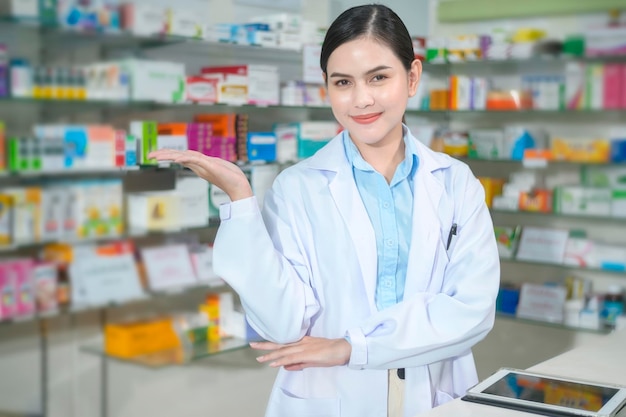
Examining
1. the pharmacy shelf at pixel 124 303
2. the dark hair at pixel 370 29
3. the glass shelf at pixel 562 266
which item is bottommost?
the glass shelf at pixel 562 266

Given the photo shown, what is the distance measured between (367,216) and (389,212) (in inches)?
2.6

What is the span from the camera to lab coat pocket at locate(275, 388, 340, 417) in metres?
1.97

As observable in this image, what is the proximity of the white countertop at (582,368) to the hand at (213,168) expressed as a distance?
A: 1.96 ft

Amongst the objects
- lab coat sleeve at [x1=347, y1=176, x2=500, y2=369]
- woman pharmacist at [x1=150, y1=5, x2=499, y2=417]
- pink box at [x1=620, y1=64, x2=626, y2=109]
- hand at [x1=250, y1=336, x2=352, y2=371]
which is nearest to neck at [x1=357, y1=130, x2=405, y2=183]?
woman pharmacist at [x1=150, y1=5, x2=499, y2=417]

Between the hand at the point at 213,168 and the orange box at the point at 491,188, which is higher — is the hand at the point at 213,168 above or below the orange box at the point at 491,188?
above

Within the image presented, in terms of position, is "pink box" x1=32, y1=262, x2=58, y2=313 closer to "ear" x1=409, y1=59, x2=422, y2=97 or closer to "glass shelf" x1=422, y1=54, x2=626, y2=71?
"ear" x1=409, y1=59, x2=422, y2=97

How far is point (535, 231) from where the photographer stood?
14.8 ft

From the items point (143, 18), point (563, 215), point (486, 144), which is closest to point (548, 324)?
point (563, 215)

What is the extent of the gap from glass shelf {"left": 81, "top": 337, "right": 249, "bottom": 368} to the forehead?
1270 millimetres

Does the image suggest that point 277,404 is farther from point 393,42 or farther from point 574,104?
point 574,104

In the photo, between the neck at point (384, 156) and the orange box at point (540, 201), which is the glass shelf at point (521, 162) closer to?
the orange box at point (540, 201)

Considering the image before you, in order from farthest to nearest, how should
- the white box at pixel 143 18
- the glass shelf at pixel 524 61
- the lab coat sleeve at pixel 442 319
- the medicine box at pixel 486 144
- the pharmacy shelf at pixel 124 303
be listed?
the medicine box at pixel 486 144 < the glass shelf at pixel 524 61 < the white box at pixel 143 18 < the pharmacy shelf at pixel 124 303 < the lab coat sleeve at pixel 442 319

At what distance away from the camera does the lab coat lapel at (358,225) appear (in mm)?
1955

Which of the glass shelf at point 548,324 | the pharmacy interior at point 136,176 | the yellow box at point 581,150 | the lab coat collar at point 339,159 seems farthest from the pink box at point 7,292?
the yellow box at point 581,150
